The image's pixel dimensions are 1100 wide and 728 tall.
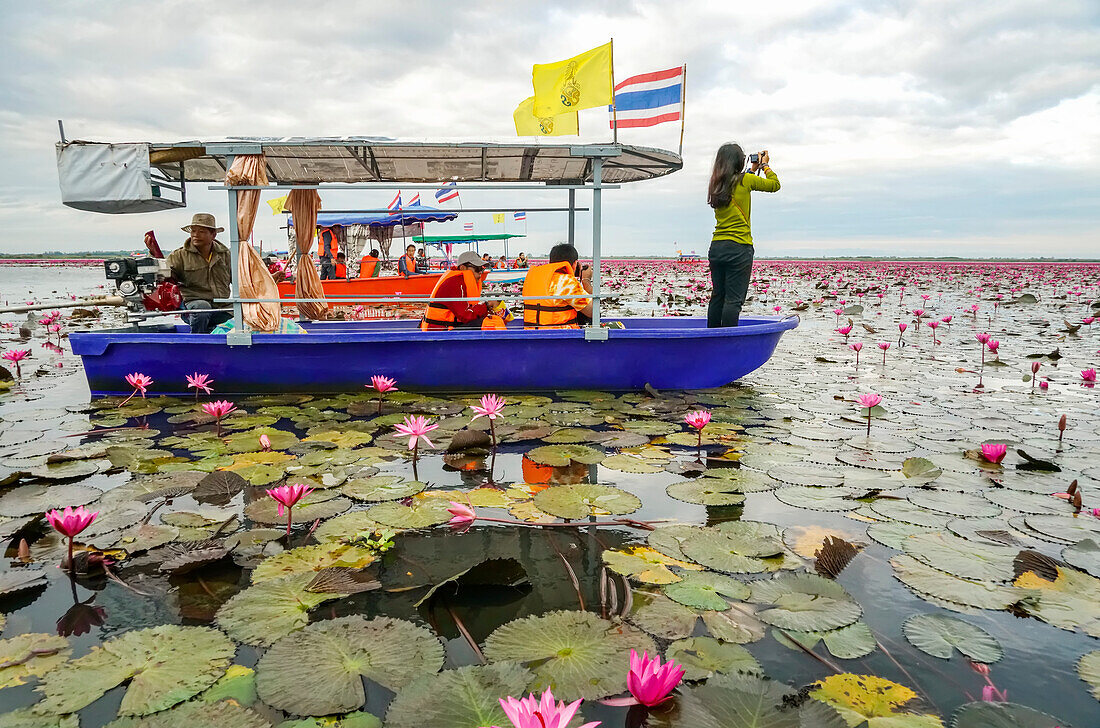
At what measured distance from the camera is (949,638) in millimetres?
1754

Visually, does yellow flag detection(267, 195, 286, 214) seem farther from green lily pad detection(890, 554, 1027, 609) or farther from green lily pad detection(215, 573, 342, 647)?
green lily pad detection(890, 554, 1027, 609)

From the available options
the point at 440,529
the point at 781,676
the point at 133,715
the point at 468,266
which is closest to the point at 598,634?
the point at 781,676

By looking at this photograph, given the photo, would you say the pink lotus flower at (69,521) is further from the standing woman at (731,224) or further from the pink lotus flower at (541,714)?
the standing woman at (731,224)

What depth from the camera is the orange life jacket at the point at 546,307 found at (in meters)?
5.38

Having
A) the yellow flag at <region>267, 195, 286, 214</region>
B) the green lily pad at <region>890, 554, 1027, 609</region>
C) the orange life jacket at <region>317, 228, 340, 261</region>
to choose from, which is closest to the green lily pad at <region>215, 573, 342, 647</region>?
the green lily pad at <region>890, 554, 1027, 609</region>

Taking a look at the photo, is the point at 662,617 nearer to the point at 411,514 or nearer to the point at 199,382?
the point at 411,514

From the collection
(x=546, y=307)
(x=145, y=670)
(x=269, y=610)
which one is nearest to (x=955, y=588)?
(x=269, y=610)

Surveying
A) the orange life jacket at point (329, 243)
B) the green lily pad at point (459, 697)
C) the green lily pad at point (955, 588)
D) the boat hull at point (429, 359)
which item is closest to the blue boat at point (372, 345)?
the boat hull at point (429, 359)

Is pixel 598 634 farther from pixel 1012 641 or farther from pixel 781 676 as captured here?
pixel 1012 641

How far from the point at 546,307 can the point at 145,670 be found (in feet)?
13.7

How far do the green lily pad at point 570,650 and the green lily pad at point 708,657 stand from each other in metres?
0.08

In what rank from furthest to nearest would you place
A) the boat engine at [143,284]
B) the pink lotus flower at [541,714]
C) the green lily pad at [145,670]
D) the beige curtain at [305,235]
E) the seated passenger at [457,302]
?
the beige curtain at [305,235] < the seated passenger at [457,302] < the boat engine at [143,284] < the green lily pad at [145,670] < the pink lotus flower at [541,714]

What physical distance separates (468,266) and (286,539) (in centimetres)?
337

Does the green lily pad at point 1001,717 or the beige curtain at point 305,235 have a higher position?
the beige curtain at point 305,235
